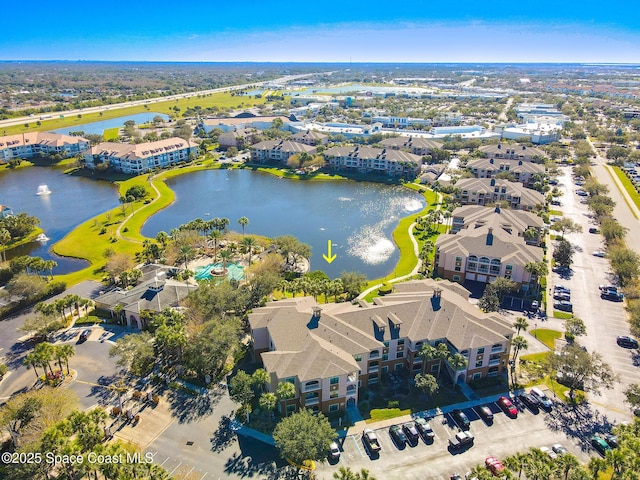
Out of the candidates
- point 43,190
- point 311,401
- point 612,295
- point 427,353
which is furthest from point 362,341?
point 43,190

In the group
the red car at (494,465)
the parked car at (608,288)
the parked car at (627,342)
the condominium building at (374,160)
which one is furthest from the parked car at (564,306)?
the condominium building at (374,160)

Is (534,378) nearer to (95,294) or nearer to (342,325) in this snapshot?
(342,325)

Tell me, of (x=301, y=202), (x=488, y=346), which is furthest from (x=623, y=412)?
(x=301, y=202)

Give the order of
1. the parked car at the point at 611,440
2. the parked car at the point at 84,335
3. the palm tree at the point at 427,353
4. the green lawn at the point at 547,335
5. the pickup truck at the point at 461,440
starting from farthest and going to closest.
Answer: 1. the green lawn at the point at 547,335
2. the parked car at the point at 84,335
3. the palm tree at the point at 427,353
4. the pickup truck at the point at 461,440
5. the parked car at the point at 611,440

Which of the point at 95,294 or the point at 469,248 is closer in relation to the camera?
the point at 95,294

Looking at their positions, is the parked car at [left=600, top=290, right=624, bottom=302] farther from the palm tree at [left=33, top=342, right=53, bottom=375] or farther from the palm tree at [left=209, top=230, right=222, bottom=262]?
the palm tree at [left=33, top=342, right=53, bottom=375]

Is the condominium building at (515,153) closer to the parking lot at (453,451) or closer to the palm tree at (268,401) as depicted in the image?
the parking lot at (453,451)

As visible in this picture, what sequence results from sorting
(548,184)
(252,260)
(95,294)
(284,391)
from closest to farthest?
(284,391) → (95,294) → (252,260) → (548,184)

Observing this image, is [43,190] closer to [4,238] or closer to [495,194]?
[4,238]
